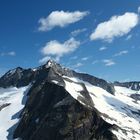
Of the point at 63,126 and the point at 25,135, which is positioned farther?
the point at 25,135

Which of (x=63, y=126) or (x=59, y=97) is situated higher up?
(x=59, y=97)

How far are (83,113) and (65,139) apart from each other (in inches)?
412

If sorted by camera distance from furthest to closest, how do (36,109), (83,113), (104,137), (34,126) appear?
1. (36,109)
2. (34,126)
3. (83,113)
4. (104,137)

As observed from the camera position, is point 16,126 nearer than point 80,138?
No

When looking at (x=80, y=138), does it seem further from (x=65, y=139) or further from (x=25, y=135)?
(x=25, y=135)

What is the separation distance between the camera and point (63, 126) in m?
129

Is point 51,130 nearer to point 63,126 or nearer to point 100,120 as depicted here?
point 63,126

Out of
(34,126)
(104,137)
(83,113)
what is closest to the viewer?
→ (104,137)

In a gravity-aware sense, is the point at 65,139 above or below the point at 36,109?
below

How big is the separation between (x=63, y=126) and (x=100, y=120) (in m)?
12.4

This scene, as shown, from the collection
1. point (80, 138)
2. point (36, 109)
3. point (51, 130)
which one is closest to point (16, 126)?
point (36, 109)

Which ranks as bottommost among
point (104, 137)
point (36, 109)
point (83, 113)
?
point (104, 137)

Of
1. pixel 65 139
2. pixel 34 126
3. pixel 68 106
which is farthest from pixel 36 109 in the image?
pixel 65 139

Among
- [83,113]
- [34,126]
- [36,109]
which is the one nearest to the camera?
A: [83,113]
